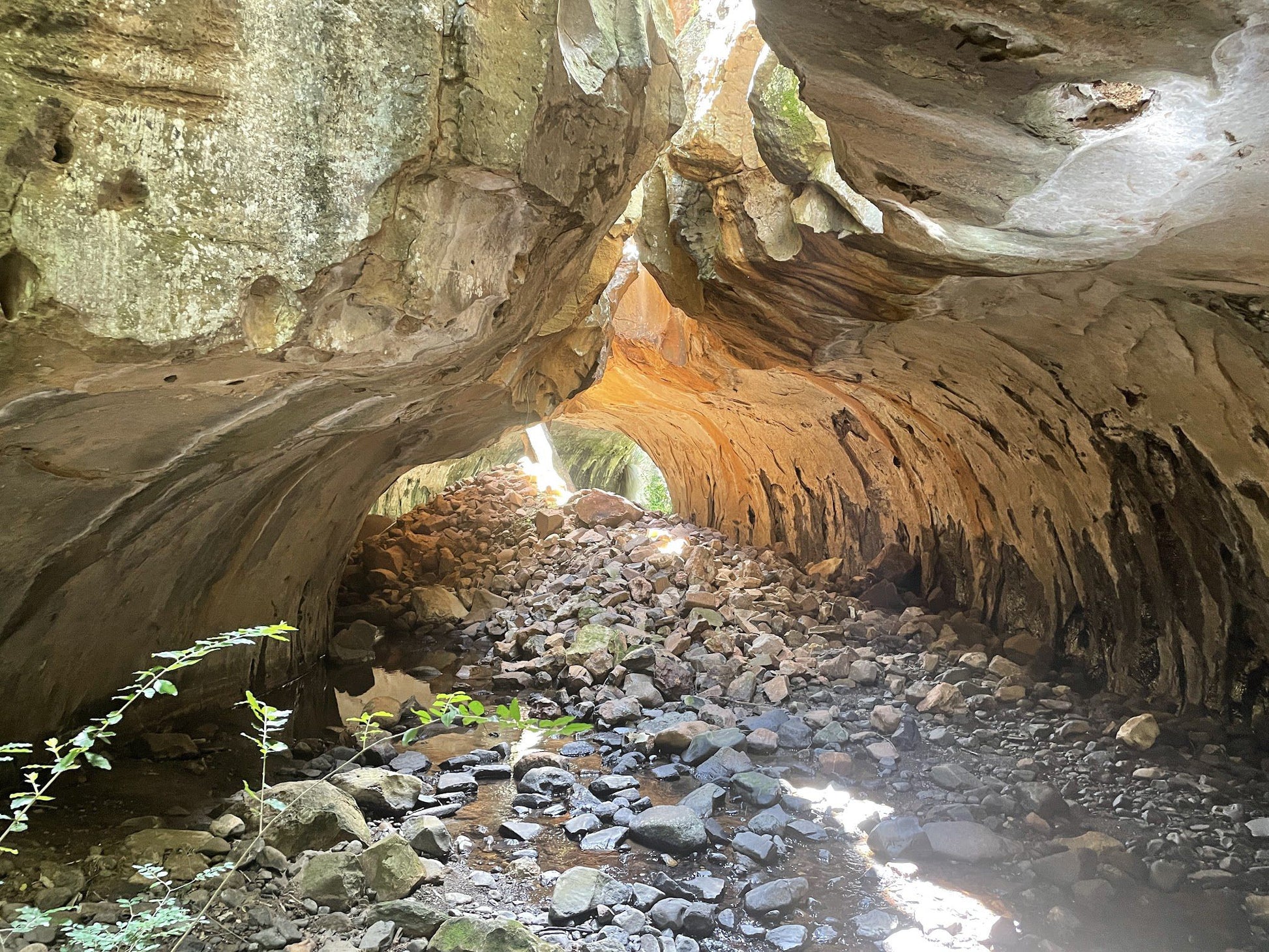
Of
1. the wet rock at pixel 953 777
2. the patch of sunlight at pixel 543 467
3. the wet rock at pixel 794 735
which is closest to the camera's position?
the wet rock at pixel 953 777

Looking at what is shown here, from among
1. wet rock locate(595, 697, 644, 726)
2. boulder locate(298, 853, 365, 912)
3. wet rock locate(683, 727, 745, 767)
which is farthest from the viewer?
wet rock locate(595, 697, 644, 726)

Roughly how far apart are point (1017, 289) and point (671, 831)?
3.08m

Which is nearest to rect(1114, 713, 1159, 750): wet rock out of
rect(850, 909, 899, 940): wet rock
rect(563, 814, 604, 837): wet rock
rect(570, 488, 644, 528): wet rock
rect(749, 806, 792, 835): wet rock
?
rect(749, 806, 792, 835): wet rock

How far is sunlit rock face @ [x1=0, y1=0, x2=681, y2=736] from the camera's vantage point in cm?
209

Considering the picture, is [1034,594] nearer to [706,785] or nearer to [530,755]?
[706,785]

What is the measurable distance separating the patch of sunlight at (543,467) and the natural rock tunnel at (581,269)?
319 inches

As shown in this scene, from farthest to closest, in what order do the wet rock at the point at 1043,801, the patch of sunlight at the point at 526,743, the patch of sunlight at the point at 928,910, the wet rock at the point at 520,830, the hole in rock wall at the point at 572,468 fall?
the hole in rock wall at the point at 572,468 < the patch of sunlight at the point at 526,743 < the wet rock at the point at 1043,801 < the wet rock at the point at 520,830 < the patch of sunlight at the point at 928,910

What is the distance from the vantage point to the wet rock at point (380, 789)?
13.0 ft

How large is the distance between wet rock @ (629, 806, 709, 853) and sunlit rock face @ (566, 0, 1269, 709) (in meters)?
2.81

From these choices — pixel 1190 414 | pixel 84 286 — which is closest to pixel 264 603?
pixel 84 286

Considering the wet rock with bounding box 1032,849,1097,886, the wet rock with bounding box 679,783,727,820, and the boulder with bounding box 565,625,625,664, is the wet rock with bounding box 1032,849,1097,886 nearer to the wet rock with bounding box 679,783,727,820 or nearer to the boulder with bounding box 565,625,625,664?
the wet rock with bounding box 679,783,727,820

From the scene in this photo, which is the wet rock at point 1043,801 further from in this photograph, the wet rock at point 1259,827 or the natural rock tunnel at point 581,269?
the natural rock tunnel at point 581,269

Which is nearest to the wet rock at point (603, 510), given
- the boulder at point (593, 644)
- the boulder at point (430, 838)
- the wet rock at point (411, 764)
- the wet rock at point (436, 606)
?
the wet rock at point (436, 606)

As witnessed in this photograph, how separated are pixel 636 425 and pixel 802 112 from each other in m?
9.16
